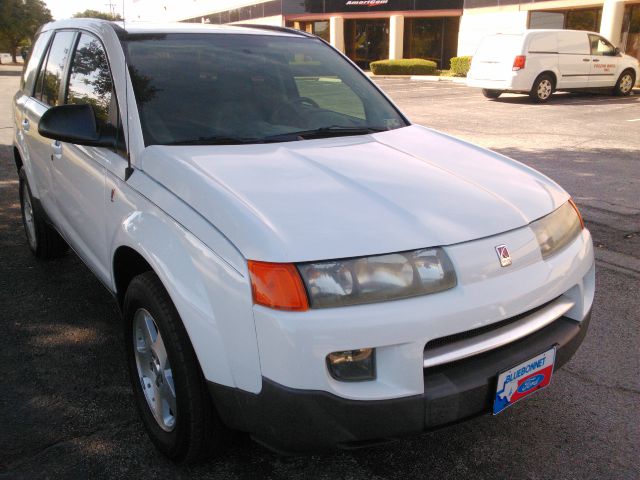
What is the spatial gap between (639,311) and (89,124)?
3508mm

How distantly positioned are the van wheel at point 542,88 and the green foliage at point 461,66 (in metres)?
10.6

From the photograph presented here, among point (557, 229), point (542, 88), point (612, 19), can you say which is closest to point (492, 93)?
point (542, 88)

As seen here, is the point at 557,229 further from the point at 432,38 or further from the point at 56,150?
the point at 432,38

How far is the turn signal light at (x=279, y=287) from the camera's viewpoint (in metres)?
1.95

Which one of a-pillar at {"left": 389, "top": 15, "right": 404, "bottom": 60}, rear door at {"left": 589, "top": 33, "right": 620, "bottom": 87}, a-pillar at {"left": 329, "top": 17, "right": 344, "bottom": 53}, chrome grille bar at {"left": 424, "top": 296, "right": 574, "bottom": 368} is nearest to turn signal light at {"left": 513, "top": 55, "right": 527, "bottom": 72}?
rear door at {"left": 589, "top": 33, "right": 620, "bottom": 87}

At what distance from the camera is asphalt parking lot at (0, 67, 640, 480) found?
2510mm

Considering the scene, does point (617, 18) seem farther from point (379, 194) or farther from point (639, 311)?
point (379, 194)

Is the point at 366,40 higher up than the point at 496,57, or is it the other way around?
the point at 496,57

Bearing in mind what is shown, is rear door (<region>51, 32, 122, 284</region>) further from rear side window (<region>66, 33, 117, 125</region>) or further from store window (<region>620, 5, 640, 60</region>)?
store window (<region>620, 5, 640, 60</region>)

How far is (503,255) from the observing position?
7.23 ft

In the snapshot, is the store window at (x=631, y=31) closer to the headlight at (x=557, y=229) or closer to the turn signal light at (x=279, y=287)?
the headlight at (x=557, y=229)

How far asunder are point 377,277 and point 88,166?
1915 millimetres

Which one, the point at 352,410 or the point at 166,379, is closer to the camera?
the point at 352,410

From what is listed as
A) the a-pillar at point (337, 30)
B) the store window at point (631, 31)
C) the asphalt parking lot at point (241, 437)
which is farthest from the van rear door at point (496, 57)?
the a-pillar at point (337, 30)
